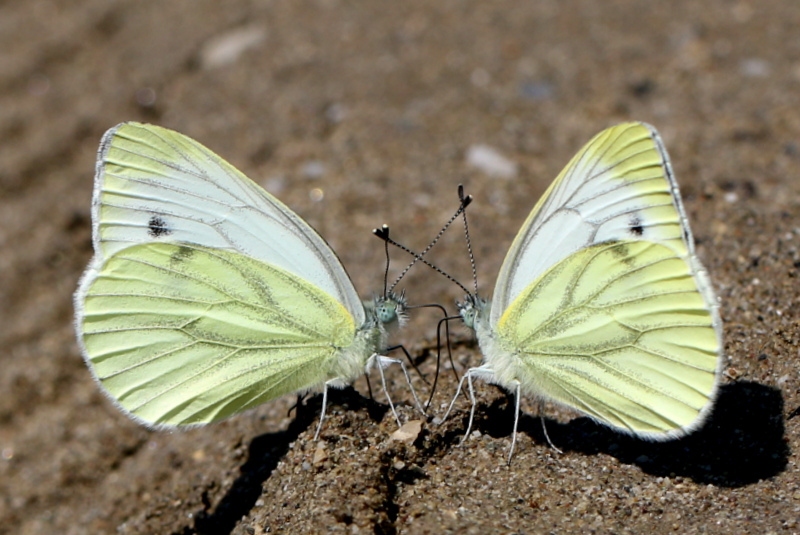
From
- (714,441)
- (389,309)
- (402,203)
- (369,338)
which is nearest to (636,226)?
(714,441)

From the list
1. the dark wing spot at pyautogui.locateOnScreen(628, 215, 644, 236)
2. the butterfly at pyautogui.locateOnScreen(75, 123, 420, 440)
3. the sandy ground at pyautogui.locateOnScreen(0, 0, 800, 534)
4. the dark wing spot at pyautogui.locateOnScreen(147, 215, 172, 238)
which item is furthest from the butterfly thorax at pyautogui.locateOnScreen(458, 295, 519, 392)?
the dark wing spot at pyautogui.locateOnScreen(147, 215, 172, 238)

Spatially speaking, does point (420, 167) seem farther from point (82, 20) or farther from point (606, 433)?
point (82, 20)

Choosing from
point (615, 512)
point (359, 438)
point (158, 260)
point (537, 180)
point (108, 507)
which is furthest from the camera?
point (537, 180)

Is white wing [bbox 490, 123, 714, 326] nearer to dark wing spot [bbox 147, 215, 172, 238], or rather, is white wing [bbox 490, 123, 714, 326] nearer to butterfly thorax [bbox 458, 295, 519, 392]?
butterfly thorax [bbox 458, 295, 519, 392]

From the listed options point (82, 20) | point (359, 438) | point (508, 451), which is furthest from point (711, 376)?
point (82, 20)

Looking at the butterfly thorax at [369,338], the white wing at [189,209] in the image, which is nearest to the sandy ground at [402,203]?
the butterfly thorax at [369,338]

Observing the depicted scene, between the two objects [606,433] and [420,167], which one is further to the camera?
[420,167]

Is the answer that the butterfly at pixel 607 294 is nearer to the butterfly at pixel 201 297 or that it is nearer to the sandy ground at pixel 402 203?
the sandy ground at pixel 402 203
